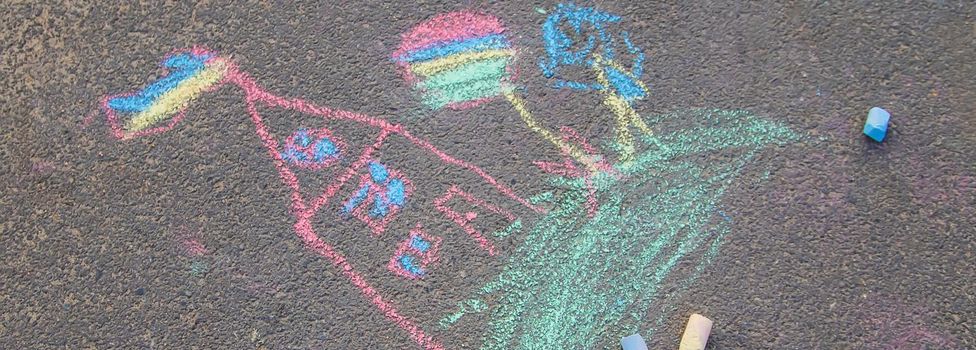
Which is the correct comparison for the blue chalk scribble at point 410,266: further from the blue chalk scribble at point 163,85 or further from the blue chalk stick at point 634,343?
the blue chalk scribble at point 163,85

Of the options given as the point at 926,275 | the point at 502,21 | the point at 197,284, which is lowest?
the point at 197,284

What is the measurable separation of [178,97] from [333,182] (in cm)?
61

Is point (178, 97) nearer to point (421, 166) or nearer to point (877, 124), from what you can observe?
point (421, 166)

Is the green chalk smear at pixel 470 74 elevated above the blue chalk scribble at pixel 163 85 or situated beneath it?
elevated above

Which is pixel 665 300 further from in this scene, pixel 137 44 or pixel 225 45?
pixel 137 44

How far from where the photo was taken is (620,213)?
2.35 metres

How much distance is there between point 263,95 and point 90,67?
2.02 feet

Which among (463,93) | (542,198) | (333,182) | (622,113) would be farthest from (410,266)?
(622,113)

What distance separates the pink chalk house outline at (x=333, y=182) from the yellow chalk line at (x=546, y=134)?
0.69 feet

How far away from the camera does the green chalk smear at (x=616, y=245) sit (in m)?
2.33

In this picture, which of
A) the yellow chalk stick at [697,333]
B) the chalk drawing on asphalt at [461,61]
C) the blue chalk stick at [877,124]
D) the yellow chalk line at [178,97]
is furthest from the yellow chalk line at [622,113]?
the yellow chalk line at [178,97]

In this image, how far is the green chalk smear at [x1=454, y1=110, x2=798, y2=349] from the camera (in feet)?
7.66

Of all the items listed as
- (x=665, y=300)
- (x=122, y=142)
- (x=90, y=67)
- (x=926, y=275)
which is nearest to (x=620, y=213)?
(x=665, y=300)

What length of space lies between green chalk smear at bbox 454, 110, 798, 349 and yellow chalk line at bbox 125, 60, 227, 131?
1.16m
